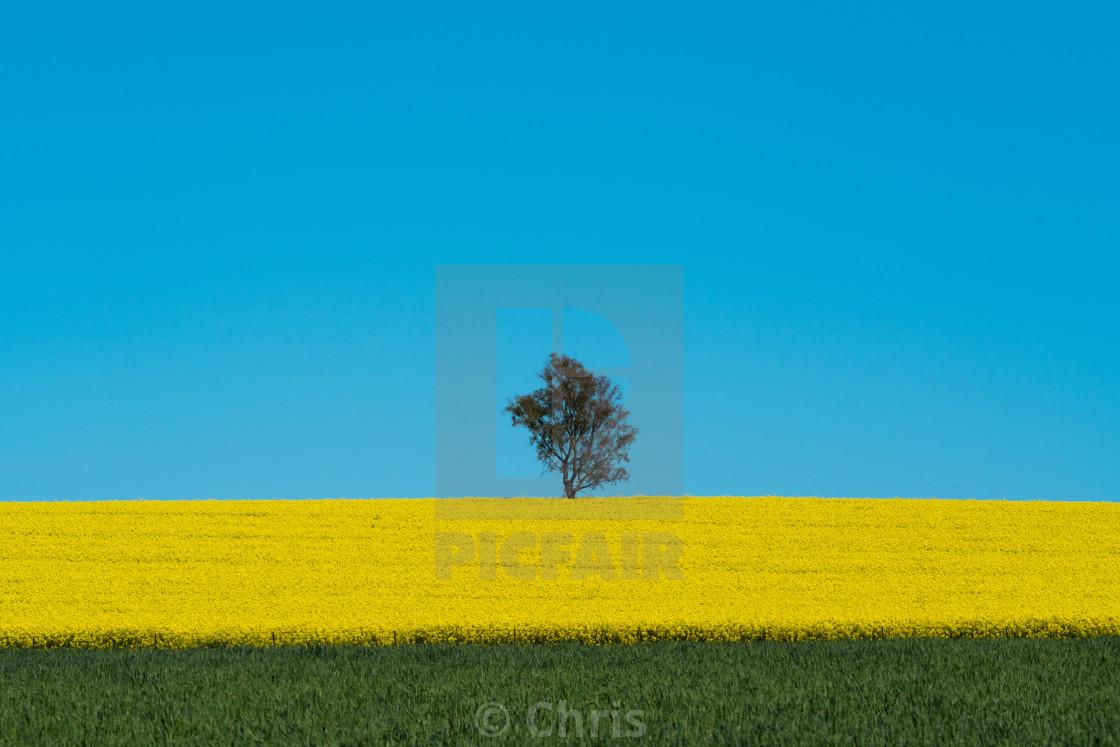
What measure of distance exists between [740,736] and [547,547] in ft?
45.4

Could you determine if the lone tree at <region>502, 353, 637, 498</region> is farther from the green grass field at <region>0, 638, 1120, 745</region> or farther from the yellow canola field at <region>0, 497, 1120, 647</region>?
the green grass field at <region>0, 638, 1120, 745</region>

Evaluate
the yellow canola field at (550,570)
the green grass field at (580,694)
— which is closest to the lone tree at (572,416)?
the yellow canola field at (550,570)

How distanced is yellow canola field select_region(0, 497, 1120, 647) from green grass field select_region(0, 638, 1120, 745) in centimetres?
110

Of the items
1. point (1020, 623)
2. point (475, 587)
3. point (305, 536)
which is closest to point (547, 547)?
point (475, 587)

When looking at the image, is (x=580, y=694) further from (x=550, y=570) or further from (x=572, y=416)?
(x=572, y=416)

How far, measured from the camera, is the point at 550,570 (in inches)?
727

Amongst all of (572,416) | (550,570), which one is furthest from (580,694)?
(572,416)

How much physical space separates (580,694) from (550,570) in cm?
992

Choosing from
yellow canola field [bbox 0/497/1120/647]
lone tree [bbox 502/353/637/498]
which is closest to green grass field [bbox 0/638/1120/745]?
yellow canola field [bbox 0/497/1120/647]

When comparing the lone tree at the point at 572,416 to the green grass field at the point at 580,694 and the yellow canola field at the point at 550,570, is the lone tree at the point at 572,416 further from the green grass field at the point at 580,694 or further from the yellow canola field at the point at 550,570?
the green grass field at the point at 580,694

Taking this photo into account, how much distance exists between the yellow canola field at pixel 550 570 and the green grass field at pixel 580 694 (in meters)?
1.10

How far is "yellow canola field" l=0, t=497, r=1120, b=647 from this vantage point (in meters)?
13.3

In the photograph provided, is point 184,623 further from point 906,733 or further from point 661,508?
point 661,508

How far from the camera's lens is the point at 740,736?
22.4ft
